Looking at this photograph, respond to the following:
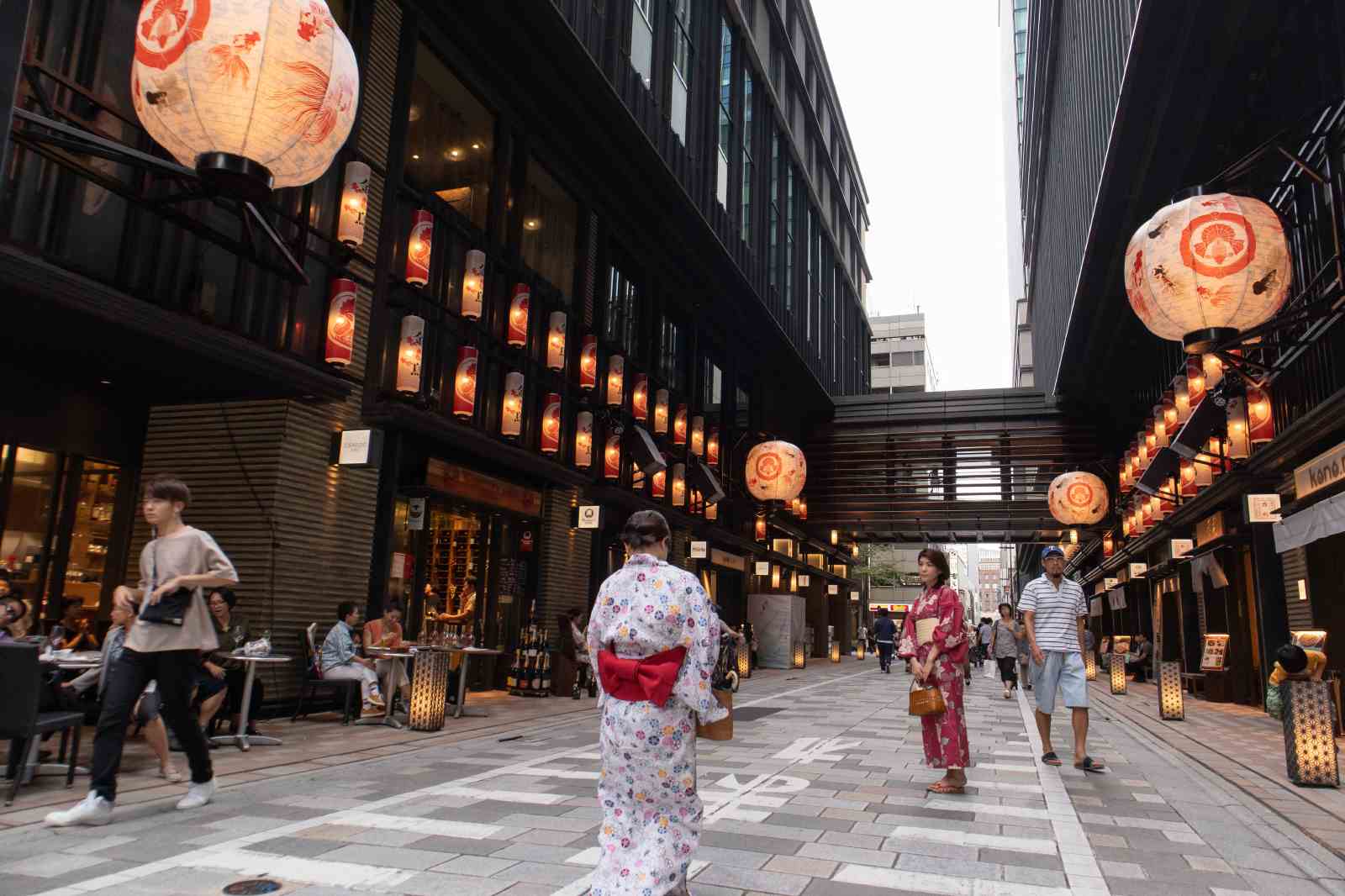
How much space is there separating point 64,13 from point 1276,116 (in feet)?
45.7

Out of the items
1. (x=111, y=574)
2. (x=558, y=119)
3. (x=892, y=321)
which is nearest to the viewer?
(x=111, y=574)

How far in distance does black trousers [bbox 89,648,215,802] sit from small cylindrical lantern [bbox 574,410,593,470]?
12413 mm

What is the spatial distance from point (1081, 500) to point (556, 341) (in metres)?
12.7

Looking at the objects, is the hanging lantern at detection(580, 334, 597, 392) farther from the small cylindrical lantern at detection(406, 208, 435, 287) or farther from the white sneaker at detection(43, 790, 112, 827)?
the white sneaker at detection(43, 790, 112, 827)

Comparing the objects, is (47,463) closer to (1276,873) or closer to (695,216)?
(1276,873)

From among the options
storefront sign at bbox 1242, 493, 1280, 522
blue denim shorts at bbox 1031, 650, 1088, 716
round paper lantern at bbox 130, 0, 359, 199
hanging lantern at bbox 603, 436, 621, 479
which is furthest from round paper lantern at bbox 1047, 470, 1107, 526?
round paper lantern at bbox 130, 0, 359, 199

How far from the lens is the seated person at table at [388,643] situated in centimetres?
1059

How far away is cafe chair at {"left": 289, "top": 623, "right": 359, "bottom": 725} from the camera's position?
10.0 m

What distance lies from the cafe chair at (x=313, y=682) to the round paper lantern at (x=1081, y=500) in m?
16.5

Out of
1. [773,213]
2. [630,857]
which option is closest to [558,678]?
[630,857]

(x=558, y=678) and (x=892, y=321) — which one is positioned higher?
(x=892, y=321)

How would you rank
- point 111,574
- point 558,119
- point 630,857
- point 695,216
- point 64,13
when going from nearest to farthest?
point 630,857 → point 64,13 → point 111,574 → point 558,119 → point 695,216

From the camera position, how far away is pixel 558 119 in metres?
16.9

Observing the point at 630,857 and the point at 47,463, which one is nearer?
the point at 630,857
